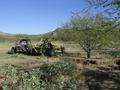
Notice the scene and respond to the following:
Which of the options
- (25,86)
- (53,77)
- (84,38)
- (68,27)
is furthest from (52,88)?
(68,27)

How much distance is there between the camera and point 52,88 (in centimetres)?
916

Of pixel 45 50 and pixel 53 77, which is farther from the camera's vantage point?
pixel 45 50

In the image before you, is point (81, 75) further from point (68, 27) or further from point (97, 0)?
point (68, 27)

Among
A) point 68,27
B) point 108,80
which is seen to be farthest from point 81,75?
point 68,27

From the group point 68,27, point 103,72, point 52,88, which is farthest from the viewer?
point 68,27

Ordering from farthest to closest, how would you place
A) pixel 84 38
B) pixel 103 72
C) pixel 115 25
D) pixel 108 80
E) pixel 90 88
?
1. pixel 84 38
2. pixel 103 72
3. pixel 108 80
4. pixel 90 88
5. pixel 115 25

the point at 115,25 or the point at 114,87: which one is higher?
the point at 115,25

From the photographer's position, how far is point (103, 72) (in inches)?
748

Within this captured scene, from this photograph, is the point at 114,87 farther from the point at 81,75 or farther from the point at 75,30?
the point at 75,30

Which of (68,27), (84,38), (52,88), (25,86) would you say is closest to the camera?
(25,86)

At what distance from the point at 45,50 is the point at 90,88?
64.0 ft

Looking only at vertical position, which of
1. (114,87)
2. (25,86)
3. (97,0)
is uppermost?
(97,0)

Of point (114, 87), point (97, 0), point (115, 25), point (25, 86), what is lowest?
point (114, 87)

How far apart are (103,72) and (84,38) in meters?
11.9
